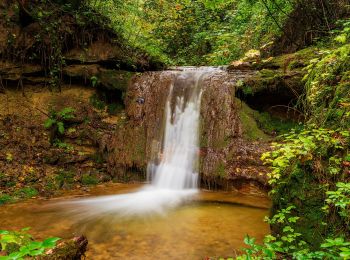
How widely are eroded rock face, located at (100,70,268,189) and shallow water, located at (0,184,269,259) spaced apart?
0.66m

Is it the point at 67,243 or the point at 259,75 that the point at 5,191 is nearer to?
the point at 67,243

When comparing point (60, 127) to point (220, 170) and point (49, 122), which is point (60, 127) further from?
point (220, 170)

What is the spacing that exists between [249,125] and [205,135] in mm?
931

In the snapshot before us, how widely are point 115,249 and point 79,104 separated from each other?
4957 millimetres

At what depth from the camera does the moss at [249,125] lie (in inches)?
253

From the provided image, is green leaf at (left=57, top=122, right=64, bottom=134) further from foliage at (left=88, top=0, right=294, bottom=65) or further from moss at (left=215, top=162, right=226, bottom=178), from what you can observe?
foliage at (left=88, top=0, right=294, bottom=65)

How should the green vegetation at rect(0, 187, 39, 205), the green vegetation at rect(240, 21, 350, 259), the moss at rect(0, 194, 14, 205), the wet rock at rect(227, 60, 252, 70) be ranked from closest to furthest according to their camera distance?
the green vegetation at rect(240, 21, 350, 259) → the moss at rect(0, 194, 14, 205) → the green vegetation at rect(0, 187, 39, 205) → the wet rock at rect(227, 60, 252, 70)

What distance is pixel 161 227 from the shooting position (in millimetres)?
4441

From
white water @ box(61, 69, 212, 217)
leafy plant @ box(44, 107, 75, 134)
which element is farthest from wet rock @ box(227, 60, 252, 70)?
leafy plant @ box(44, 107, 75, 134)

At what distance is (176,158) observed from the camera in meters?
6.86

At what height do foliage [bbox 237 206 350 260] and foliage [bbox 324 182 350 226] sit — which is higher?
foliage [bbox 324 182 350 226]

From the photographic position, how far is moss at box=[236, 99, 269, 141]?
642cm

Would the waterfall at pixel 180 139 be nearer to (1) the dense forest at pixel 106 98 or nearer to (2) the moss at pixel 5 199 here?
(1) the dense forest at pixel 106 98

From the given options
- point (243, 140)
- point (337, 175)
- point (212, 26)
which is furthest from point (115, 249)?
point (212, 26)
